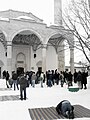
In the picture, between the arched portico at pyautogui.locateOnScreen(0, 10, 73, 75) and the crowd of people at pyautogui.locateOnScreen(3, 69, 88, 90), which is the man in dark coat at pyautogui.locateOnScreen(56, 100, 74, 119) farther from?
the arched portico at pyautogui.locateOnScreen(0, 10, 73, 75)

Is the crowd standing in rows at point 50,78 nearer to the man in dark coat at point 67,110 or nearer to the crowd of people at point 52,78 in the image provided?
the crowd of people at point 52,78

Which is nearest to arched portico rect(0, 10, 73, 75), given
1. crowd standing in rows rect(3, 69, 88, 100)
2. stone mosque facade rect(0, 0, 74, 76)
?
stone mosque facade rect(0, 0, 74, 76)

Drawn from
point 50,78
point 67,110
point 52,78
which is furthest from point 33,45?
point 67,110

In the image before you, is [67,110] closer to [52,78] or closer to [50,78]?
[50,78]

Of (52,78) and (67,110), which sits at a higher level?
(52,78)

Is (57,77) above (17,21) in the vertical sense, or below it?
below

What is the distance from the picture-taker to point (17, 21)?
85.1ft

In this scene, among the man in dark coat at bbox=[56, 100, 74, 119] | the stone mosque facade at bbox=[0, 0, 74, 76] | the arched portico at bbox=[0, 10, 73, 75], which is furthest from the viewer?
the stone mosque facade at bbox=[0, 0, 74, 76]

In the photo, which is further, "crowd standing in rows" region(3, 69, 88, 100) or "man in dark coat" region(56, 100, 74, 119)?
"crowd standing in rows" region(3, 69, 88, 100)

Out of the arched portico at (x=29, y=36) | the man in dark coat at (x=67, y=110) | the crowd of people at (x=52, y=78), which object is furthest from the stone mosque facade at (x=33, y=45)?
the man in dark coat at (x=67, y=110)

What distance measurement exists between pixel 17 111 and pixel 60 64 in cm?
2751

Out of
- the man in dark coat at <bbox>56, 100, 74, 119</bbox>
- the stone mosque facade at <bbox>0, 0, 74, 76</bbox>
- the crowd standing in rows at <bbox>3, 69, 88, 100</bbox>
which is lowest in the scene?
the man in dark coat at <bbox>56, 100, 74, 119</bbox>

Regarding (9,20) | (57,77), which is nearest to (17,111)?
(57,77)

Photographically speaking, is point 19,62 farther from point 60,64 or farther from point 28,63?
point 60,64
